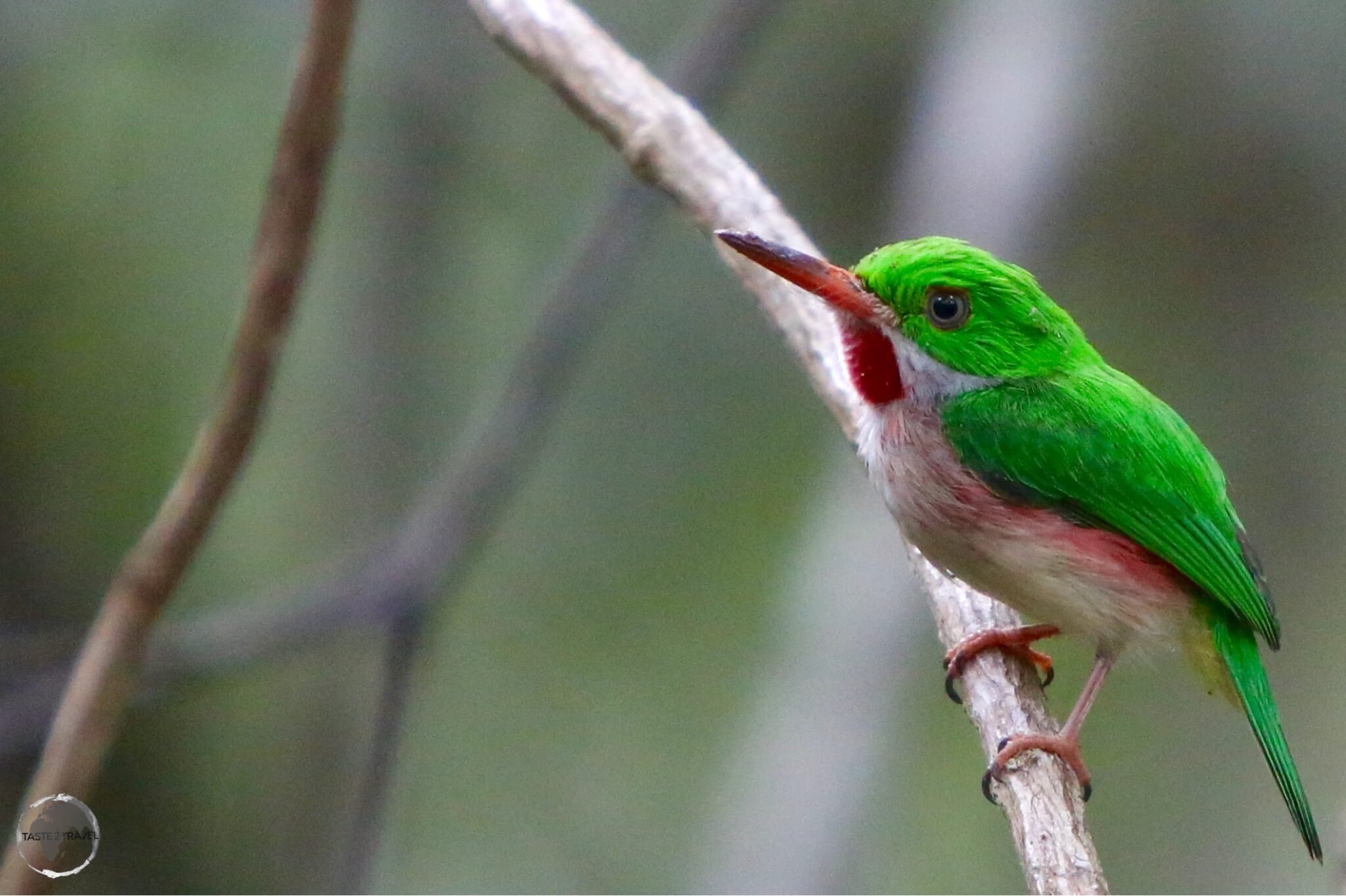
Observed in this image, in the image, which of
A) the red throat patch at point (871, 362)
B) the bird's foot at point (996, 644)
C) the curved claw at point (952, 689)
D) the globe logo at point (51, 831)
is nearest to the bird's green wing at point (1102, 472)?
the red throat patch at point (871, 362)

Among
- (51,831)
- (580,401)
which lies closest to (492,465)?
(51,831)

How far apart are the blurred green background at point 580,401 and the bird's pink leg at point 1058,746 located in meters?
1.72

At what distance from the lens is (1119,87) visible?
16.6 ft

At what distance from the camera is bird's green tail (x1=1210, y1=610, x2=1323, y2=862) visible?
7.11 feet

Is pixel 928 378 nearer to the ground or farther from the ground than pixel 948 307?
nearer to the ground

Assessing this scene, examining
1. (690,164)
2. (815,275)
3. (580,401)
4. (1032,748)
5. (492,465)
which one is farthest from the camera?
(580,401)

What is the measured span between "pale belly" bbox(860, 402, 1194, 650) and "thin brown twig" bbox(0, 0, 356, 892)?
103 cm

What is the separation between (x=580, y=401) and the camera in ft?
17.0

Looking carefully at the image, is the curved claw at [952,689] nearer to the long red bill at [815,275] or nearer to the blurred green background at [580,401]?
the long red bill at [815,275]

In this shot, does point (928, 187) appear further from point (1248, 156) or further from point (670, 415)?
point (1248, 156)

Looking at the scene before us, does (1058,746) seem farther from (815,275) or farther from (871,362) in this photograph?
(815,275)

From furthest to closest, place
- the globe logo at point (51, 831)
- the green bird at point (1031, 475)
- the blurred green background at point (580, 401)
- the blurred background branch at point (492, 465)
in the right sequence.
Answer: the blurred green background at point (580, 401), the blurred background branch at point (492, 465), the green bird at point (1031, 475), the globe logo at point (51, 831)

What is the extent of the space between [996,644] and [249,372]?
4.29 feet

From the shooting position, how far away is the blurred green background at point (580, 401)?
14.8 feet
